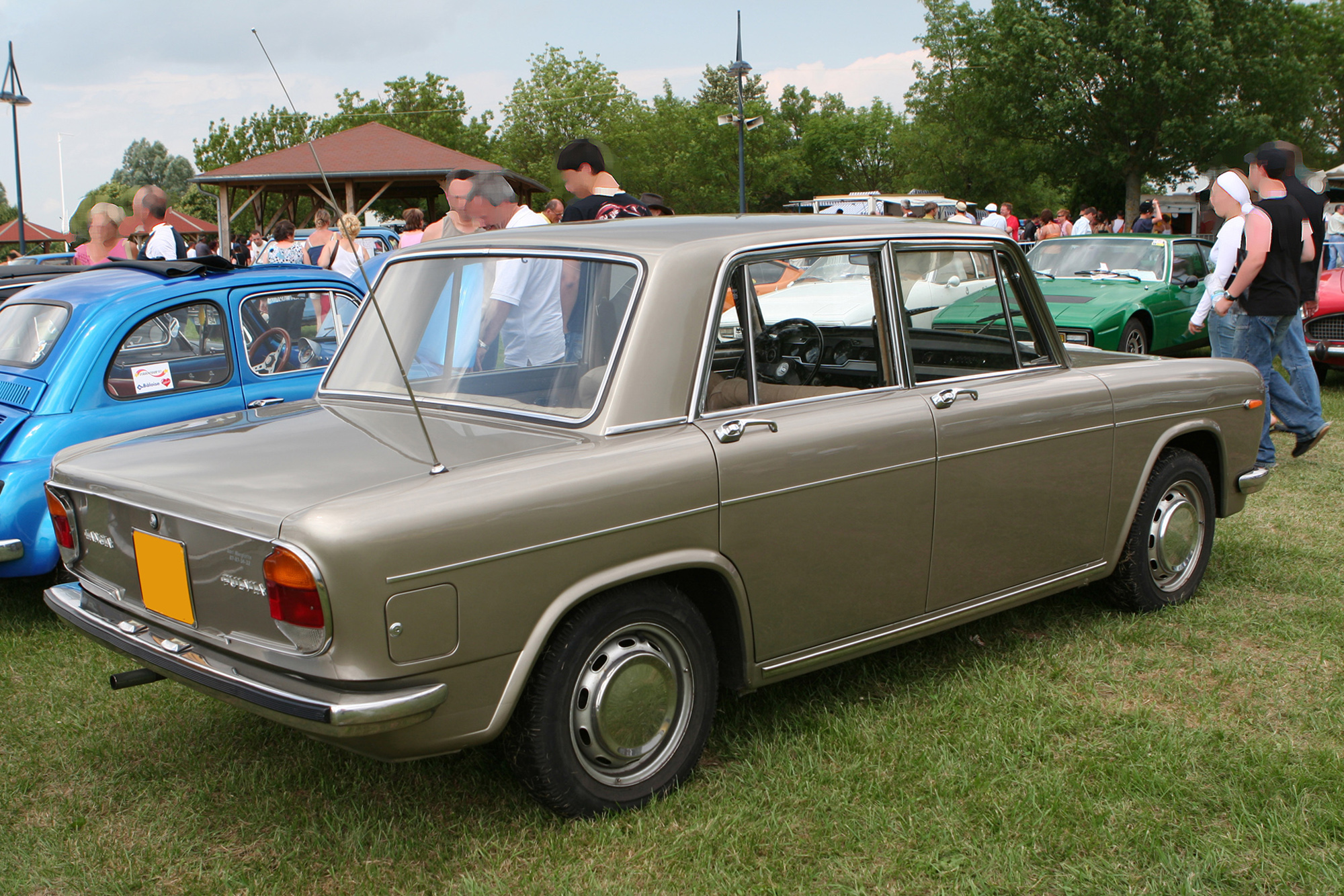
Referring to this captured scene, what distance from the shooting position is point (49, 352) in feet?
16.7

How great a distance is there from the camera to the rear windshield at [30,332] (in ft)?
17.0

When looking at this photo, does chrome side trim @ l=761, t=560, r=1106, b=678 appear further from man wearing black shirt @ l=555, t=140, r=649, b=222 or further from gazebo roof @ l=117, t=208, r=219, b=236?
gazebo roof @ l=117, t=208, r=219, b=236

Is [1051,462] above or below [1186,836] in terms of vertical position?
above

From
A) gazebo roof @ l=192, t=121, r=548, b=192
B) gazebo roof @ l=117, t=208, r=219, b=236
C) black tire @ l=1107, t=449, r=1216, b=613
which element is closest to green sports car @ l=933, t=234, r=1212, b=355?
black tire @ l=1107, t=449, r=1216, b=613

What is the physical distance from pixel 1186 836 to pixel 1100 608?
1855 mm

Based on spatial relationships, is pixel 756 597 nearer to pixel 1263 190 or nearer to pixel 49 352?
pixel 49 352

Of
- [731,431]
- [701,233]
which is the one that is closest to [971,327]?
[701,233]

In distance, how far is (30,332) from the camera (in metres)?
5.34

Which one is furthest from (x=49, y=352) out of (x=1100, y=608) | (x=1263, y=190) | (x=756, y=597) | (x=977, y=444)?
(x=1263, y=190)

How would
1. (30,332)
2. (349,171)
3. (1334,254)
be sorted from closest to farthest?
(30,332)
(1334,254)
(349,171)

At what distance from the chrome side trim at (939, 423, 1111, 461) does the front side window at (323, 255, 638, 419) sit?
4.05ft

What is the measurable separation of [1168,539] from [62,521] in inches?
162

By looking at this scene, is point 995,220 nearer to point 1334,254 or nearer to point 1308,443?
point 1334,254

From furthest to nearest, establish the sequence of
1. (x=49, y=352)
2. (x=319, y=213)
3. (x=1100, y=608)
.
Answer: (x=319, y=213) < (x=49, y=352) < (x=1100, y=608)
